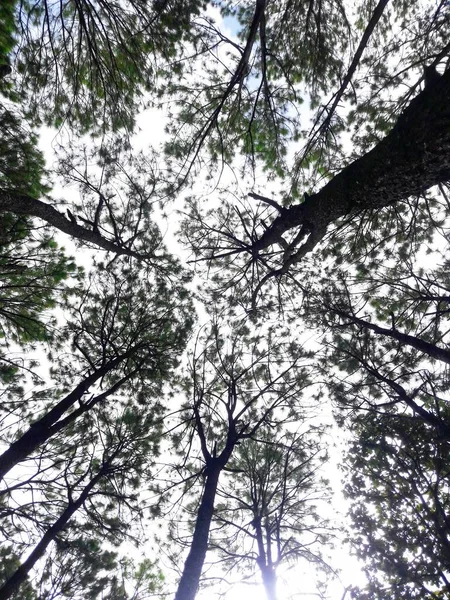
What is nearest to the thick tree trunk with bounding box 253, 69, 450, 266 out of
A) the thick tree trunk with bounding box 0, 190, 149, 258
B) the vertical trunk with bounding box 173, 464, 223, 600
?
the thick tree trunk with bounding box 0, 190, 149, 258

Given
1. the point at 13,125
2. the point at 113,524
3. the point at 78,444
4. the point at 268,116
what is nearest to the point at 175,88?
the point at 268,116

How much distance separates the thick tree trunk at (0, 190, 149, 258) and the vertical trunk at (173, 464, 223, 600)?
4171mm

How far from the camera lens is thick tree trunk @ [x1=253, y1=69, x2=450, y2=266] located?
239 cm

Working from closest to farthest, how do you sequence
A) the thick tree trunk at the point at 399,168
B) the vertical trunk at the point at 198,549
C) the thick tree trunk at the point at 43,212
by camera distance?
the thick tree trunk at the point at 399,168, the vertical trunk at the point at 198,549, the thick tree trunk at the point at 43,212

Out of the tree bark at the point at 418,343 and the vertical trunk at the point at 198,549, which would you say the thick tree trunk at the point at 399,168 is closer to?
the tree bark at the point at 418,343

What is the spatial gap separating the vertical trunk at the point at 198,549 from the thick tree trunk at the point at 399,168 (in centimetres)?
415

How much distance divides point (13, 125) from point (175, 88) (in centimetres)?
266

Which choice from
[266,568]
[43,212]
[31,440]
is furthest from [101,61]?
[266,568]

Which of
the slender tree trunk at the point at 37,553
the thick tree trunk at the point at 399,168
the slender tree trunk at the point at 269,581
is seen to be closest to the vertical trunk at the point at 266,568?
the slender tree trunk at the point at 269,581

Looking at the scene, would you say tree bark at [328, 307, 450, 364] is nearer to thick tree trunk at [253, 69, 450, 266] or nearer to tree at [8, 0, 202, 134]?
thick tree trunk at [253, 69, 450, 266]

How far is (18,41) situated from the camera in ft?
14.3

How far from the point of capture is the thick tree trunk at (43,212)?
429cm

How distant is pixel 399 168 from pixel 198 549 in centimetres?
524

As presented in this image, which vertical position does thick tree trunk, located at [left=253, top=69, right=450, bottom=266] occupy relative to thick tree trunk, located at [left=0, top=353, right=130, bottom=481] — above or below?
above
